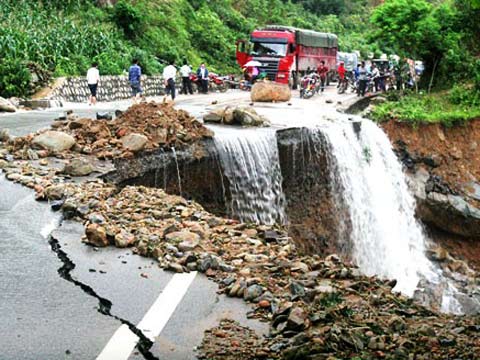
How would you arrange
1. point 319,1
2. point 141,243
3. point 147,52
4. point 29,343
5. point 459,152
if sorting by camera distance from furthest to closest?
point 319,1, point 147,52, point 459,152, point 141,243, point 29,343

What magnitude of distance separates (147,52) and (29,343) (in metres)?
28.1

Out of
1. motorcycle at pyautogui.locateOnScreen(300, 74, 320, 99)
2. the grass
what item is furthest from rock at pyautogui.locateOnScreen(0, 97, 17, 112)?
motorcycle at pyautogui.locateOnScreen(300, 74, 320, 99)

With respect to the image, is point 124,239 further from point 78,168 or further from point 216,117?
point 216,117

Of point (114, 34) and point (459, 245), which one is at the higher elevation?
point (114, 34)

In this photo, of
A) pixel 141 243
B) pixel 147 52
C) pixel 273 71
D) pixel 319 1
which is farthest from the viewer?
pixel 319 1

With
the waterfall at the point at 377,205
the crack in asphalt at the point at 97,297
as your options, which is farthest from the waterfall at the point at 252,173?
the crack in asphalt at the point at 97,297

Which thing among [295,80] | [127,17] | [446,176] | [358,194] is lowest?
[446,176]

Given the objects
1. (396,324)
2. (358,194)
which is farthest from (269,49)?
(396,324)

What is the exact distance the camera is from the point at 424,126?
23984 mm

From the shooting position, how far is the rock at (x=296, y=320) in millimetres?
5211

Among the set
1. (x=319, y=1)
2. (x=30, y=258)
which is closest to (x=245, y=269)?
(x=30, y=258)

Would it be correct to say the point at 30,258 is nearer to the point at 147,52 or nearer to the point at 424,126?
the point at 424,126

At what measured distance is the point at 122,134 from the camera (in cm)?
1257

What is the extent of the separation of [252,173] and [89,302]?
8651 millimetres
